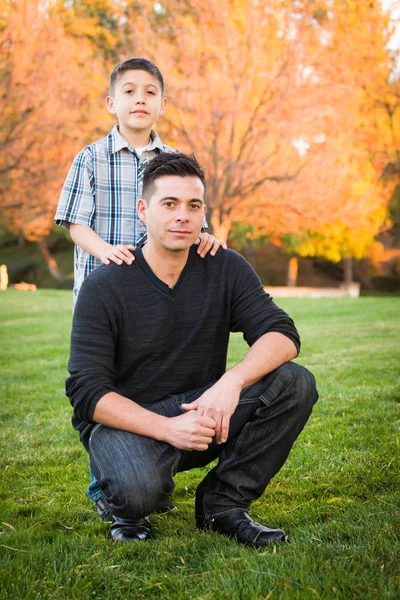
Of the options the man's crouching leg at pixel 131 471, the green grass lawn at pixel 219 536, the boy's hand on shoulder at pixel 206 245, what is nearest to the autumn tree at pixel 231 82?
the green grass lawn at pixel 219 536

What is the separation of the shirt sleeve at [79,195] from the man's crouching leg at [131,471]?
3.84 ft

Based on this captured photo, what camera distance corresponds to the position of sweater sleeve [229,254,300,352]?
10.1 feet

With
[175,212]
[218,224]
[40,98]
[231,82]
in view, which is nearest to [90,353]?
[175,212]

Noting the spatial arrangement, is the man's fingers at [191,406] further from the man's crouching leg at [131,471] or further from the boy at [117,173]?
the boy at [117,173]

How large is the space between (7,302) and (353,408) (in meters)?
12.9

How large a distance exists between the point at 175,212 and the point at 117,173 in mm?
734

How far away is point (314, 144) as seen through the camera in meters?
16.3

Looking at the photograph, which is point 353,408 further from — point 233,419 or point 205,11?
point 205,11

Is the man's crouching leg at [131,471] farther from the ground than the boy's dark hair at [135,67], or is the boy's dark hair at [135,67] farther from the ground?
the boy's dark hair at [135,67]

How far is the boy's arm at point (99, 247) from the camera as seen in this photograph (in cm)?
305

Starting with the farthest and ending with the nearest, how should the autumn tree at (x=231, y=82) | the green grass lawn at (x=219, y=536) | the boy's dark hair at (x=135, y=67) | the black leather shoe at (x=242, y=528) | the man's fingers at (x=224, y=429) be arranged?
the autumn tree at (x=231, y=82) → the boy's dark hair at (x=135, y=67) → the man's fingers at (x=224, y=429) → the black leather shoe at (x=242, y=528) → the green grass lawn at (x=219, y=536)

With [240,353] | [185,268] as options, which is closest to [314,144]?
[240,353]

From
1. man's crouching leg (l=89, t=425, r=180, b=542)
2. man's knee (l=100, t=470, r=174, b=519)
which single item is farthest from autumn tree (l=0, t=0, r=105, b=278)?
man's knee (l=100, t=470, r=174, b=519)

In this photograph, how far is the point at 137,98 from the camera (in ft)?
11.3
